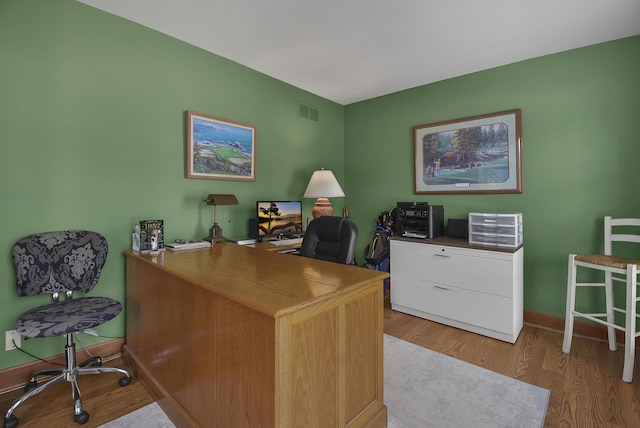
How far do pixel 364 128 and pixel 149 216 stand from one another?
9.54ft

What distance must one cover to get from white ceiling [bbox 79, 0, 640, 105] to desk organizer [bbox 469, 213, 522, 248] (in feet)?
5.01

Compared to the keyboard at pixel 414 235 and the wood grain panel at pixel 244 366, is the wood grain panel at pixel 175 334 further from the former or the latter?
the keyboard at pixel 414 235

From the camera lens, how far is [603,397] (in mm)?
1820

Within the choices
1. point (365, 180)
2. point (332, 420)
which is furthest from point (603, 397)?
point (365, 180)

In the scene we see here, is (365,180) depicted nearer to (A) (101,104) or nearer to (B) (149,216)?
(B) (149,216)

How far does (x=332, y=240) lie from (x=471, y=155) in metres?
1.99

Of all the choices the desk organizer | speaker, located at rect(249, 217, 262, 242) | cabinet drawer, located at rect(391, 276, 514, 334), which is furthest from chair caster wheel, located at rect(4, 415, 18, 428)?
the desk organizer

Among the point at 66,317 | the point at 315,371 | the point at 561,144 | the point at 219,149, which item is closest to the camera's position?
the point at 315,371

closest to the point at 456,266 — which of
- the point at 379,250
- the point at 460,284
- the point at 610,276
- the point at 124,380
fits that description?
the point at 460,284

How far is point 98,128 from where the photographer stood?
2.19 m

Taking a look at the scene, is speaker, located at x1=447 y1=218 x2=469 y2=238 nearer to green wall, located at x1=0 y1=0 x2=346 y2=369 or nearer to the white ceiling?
the white ceiling

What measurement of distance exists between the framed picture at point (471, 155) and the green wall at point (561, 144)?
0.08m

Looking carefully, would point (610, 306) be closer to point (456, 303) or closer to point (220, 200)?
point (456, 303)

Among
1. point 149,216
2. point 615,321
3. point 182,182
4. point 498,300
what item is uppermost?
point 182,182
